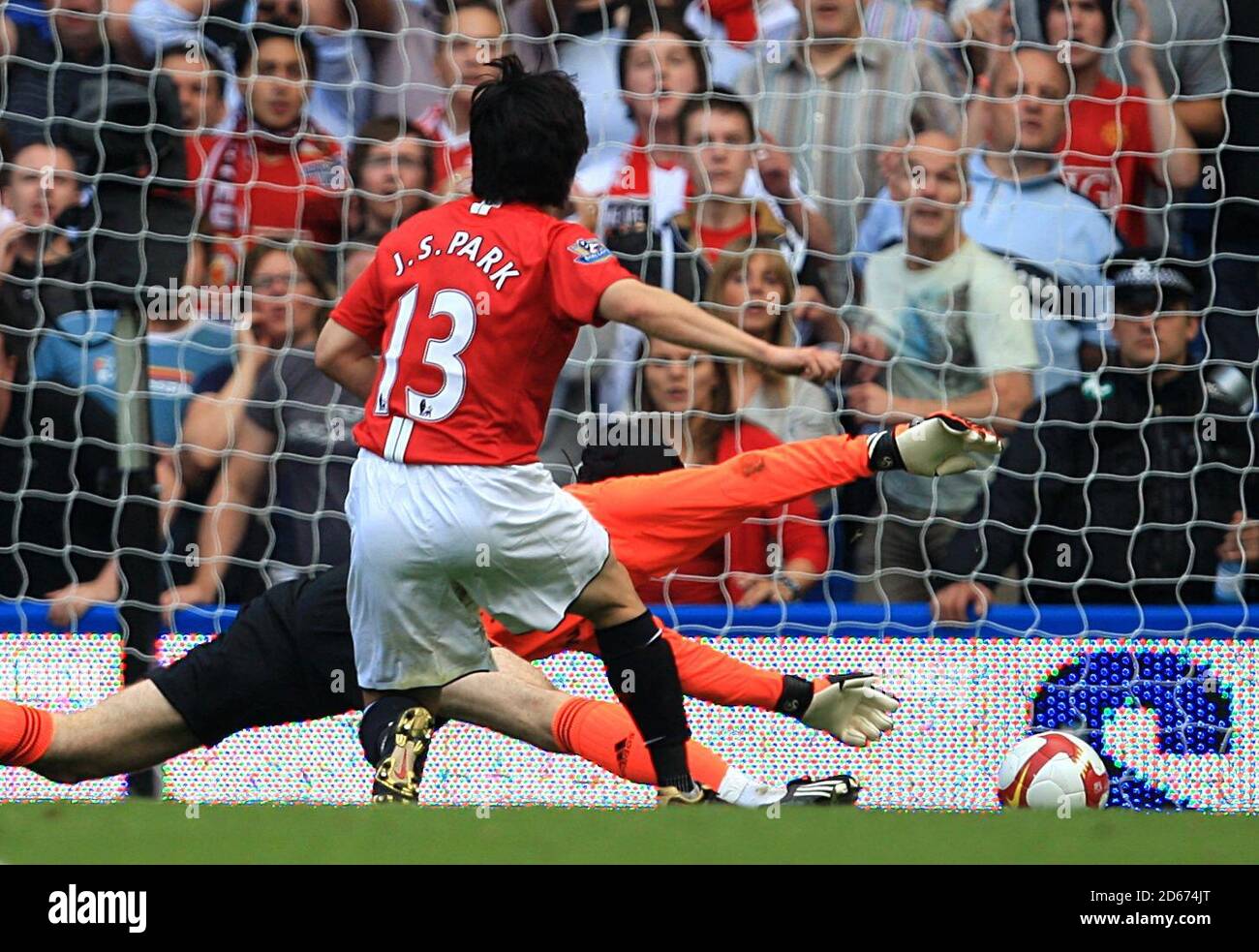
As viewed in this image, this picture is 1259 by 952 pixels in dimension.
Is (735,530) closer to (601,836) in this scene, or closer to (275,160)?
(601,836)

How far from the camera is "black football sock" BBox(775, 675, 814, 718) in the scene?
15.6ft

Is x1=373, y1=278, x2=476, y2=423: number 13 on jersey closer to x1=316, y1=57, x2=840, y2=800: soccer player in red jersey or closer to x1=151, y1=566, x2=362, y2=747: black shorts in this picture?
x1=316, y1=57, x2=840, y2=800: soccer player in red jersey

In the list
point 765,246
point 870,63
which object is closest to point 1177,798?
point 765,246

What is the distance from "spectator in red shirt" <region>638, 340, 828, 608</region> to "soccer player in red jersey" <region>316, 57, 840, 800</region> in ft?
3.65

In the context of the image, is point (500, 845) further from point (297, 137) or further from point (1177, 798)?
point (297, 137)

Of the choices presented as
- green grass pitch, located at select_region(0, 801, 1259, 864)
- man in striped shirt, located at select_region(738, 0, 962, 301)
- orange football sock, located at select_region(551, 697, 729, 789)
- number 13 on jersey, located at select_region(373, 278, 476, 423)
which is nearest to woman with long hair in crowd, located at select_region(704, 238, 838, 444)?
man in striped shirt, located at select_region(738, 0, 962, 301)

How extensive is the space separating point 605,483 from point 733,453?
1.38 feet

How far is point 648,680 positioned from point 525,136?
1.13 metres

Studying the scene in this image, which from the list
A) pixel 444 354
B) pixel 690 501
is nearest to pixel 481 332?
pixel 444 354

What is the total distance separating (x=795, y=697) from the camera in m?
4.76

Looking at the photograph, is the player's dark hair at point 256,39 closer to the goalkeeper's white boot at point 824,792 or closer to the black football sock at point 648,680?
the black football sock at point 648,680

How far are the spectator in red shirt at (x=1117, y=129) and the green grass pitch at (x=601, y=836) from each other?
1745 millimetres

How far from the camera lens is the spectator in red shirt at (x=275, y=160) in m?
5.23

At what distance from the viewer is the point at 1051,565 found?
5062 millimetres
